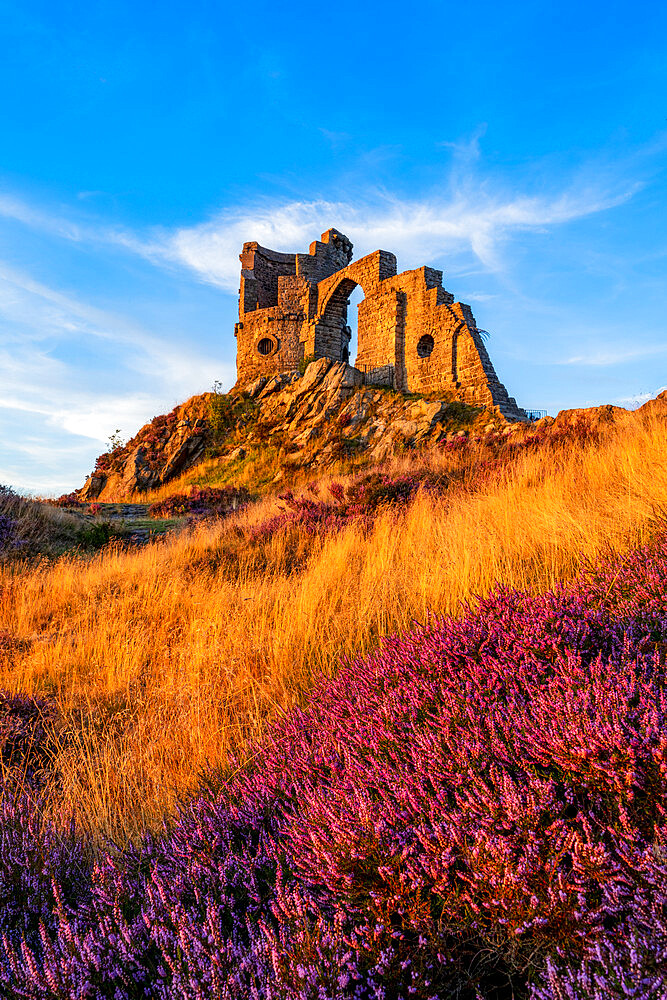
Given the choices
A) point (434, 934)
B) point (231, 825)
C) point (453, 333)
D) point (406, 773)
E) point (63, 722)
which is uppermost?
point (453, 333)

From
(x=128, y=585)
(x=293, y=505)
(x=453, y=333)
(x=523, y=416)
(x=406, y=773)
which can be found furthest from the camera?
(x=453, y=333)

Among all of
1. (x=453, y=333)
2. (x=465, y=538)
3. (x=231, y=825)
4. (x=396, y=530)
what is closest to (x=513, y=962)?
(x=231, y=825)

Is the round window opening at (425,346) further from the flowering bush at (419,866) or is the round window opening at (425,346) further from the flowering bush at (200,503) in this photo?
the flowering bush at (419,866)

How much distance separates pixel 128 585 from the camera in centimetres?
579

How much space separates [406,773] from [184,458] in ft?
68.6

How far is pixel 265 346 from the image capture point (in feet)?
85.0

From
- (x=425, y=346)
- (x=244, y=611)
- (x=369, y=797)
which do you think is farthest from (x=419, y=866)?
(x=425, y=346)

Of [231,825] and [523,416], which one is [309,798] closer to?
[231,825]

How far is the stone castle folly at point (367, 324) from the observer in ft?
53.7

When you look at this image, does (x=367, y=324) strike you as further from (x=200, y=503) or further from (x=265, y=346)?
(x=200, y=503)

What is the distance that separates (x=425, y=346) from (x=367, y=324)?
9.94 ft

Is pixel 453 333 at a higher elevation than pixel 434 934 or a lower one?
higher

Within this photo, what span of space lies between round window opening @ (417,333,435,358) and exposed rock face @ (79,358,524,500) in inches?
71.3

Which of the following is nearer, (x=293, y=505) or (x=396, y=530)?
(x=396, y=530)
